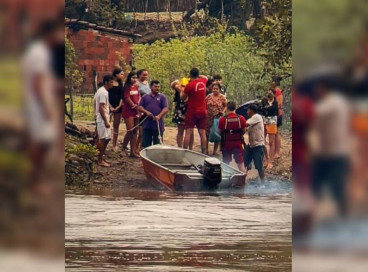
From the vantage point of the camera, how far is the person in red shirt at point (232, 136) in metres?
11.8

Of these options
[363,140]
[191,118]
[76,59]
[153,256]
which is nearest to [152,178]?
[191,118]

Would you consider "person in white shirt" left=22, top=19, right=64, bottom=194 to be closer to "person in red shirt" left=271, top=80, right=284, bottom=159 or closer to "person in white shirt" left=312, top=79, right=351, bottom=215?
"person in white shirt" left=312, top=79, right=351, bottom=215

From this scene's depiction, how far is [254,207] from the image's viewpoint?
37.1 ft

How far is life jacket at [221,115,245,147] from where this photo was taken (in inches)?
466

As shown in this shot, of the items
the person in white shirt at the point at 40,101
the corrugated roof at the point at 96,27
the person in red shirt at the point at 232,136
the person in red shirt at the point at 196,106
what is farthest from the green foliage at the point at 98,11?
the person in white shirt at the point at 40,101

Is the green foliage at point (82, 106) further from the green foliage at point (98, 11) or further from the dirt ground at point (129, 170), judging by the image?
the green foliage at point (98, 11)

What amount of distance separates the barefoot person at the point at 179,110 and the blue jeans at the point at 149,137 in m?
0.26

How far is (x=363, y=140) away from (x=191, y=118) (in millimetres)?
7528

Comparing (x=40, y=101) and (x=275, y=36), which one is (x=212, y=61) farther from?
(x=40, y=101)

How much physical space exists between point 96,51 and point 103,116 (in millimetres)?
704

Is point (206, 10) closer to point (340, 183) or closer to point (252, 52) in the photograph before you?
point (252, 52)

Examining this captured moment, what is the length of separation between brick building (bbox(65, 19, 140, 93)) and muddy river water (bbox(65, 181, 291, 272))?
4.23ft

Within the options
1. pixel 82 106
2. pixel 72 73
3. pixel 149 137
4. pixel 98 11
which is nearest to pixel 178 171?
pixel 149 137

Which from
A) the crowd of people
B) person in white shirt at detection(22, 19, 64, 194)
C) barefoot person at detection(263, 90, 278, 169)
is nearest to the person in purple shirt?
the crowd of people
